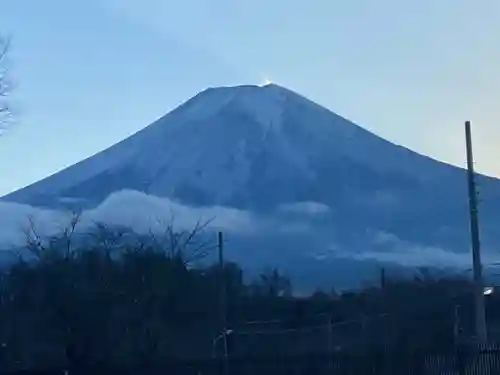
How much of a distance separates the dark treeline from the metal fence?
4831 mm

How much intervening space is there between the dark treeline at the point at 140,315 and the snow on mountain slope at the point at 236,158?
41.0 metres

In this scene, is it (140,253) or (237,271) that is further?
(237,271)

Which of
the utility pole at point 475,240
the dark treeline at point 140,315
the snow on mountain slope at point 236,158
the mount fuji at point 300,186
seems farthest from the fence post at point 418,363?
the snow on mountain slope at point 236,158

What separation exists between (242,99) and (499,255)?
2899 cm

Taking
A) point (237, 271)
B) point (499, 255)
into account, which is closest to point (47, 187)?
point (499, 255)

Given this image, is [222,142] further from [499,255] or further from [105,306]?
[105,306]

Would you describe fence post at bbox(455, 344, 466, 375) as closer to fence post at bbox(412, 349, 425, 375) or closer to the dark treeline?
fence post at bbox(412, 349, 425, 375)

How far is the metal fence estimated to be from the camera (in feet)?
59.9

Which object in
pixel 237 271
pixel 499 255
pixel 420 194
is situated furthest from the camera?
pixel 420 194

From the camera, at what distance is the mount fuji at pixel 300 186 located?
244ft

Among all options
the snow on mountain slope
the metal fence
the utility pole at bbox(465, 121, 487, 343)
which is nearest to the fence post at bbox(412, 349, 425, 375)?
the metal fence

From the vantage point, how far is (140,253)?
112 ft

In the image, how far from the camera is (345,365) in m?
19.3

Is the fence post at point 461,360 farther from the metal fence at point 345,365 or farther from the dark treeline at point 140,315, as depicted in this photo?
the dark treeline at point 140,315
